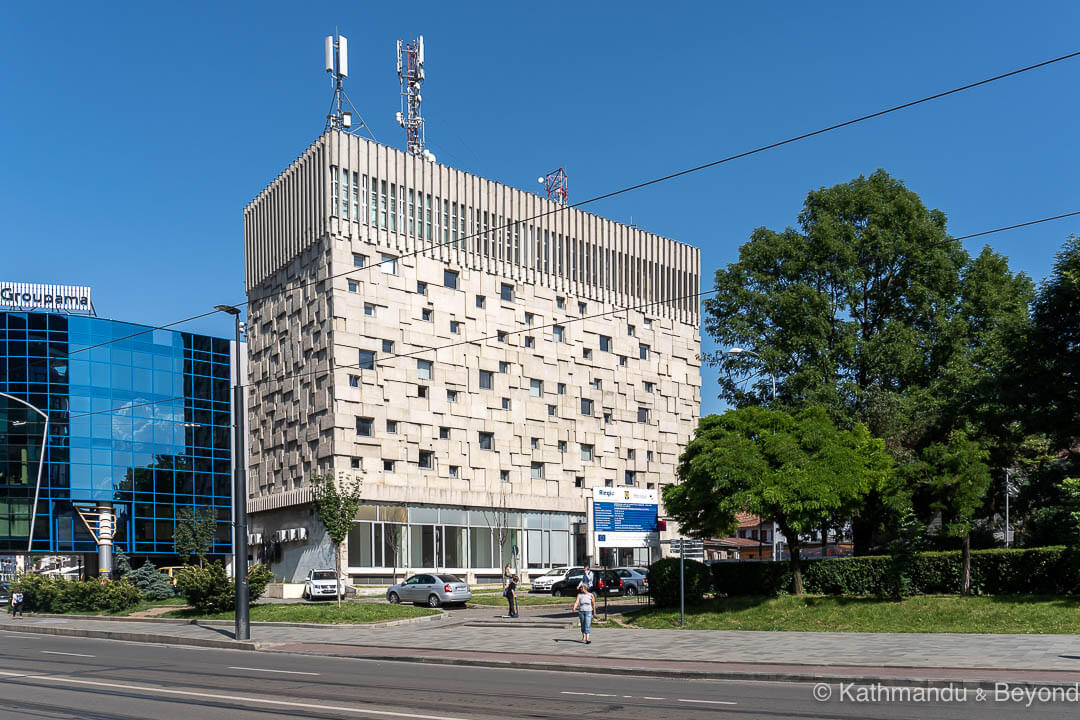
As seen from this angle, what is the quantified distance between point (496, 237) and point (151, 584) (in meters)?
33.3

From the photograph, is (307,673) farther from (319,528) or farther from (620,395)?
(620,395)

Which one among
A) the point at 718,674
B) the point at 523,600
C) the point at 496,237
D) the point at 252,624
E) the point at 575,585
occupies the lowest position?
the point at 523,600

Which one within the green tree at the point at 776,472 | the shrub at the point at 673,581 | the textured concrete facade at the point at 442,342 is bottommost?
the shrub at the point at 673,581

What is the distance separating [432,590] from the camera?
1764 inches

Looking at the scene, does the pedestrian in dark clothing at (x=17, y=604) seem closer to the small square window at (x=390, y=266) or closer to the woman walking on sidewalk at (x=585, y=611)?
the small square window at (x=390, y=266)

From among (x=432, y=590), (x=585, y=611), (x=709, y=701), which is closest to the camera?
(x=709, y=701)

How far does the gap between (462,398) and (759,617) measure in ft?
127

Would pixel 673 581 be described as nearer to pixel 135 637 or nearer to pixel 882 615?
pixel 882 615

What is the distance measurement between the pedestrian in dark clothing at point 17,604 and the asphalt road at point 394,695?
80.9 ft

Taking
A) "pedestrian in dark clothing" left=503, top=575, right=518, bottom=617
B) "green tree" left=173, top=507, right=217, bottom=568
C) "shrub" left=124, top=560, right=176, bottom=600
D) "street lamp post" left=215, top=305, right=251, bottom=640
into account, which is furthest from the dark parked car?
"green tree" left=173, top=507, right=217, bottom=568

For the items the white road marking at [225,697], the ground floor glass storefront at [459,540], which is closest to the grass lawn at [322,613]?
the white road marking at [225,697]

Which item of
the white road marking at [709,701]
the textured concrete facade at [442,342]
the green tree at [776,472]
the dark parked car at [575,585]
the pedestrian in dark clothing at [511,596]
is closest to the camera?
the white road marking at [709,701]

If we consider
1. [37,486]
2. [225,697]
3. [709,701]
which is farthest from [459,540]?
[709,701]

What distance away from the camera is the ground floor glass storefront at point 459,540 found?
61594 millimetres
